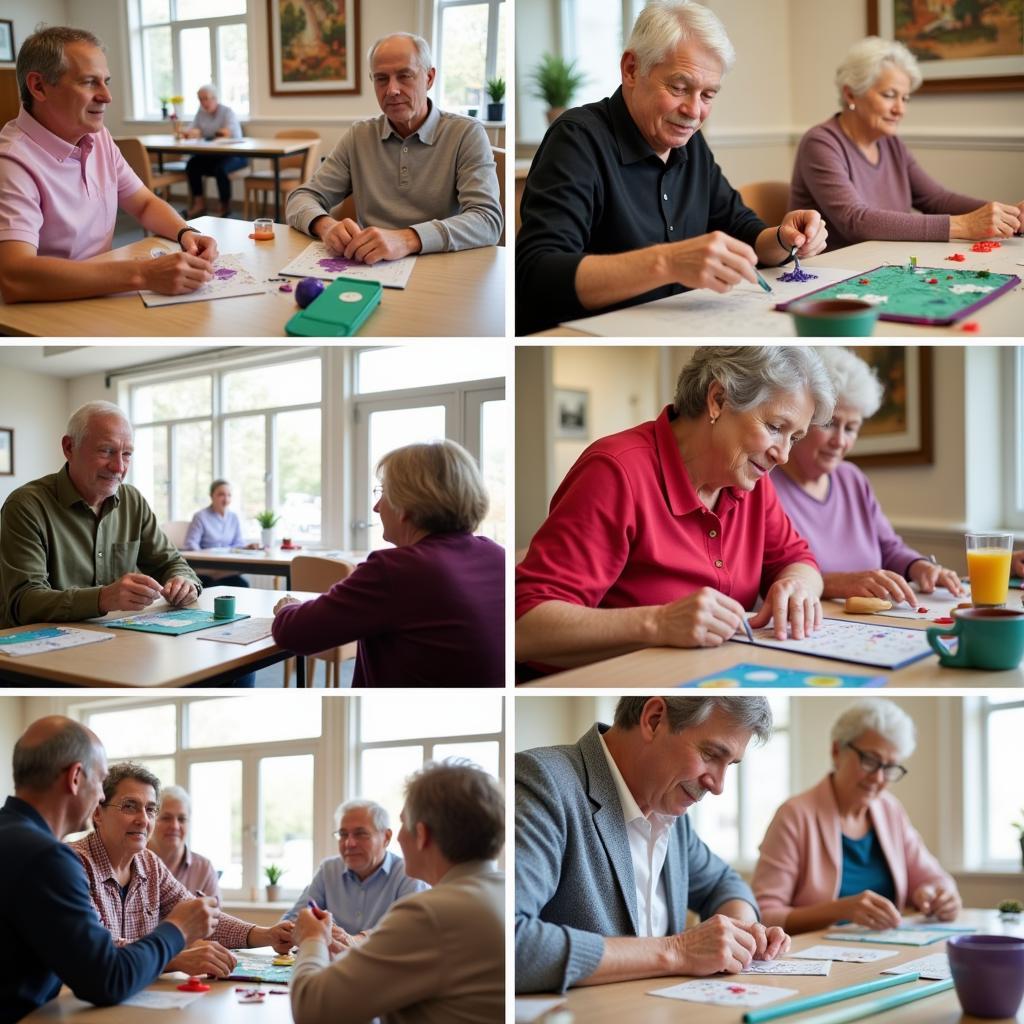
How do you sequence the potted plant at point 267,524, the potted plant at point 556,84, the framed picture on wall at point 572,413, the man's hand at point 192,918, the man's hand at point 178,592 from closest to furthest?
the man's hand at point 192,918
the man's hand at point 178,592
the potted plant at point 267,524
the potted plant at point 556,84
the framed picture on wall at point 572,413

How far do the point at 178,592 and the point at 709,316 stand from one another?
1303 millimetres

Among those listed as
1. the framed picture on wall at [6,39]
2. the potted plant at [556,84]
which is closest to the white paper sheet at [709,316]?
the framed picture on wall at [6,39]

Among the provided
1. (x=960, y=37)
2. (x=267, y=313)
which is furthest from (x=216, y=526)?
(x=960, y=37)

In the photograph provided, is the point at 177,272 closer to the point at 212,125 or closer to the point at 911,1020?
the point at 911,1020

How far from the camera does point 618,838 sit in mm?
1800

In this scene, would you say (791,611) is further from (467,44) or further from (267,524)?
(267,524)

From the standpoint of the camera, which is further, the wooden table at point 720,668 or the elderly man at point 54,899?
the elderly man at point 54,899

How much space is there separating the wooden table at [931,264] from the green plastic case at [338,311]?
32cm

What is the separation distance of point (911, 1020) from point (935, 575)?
91 centimetres

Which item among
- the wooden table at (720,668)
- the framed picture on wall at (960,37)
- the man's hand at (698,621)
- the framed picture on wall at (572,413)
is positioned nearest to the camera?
the wooden table at (720,668)

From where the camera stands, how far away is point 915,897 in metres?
2.83

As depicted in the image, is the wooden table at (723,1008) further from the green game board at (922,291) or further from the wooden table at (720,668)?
the green game board at (922,291)

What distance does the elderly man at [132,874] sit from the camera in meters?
2.40

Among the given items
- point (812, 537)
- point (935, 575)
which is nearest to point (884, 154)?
point (812, 537)
